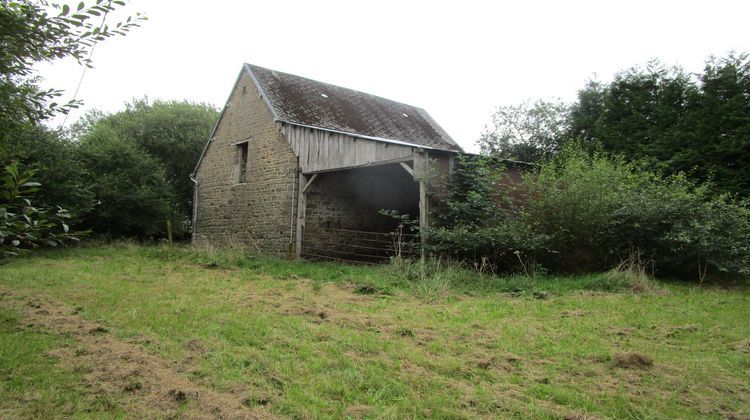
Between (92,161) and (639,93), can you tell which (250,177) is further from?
(639,93)

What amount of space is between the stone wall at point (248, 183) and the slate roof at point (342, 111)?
0.59 m

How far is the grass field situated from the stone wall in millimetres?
6029

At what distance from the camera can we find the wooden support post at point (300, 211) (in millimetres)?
12586

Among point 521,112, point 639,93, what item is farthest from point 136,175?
point 521,112

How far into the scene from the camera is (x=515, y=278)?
7.95 meters

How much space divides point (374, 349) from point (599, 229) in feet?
21.4

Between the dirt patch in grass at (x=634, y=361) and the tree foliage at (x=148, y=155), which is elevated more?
the tree foliage at (x=148, y=155)

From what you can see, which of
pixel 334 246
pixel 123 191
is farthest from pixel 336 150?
pixel 123 191

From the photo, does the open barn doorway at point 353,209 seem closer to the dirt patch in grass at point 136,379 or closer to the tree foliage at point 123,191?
the tree foliage at point 123,191

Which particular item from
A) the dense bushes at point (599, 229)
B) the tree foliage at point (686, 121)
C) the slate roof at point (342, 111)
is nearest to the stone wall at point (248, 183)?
the slate roof at point (342, 111)

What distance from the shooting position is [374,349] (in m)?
4.05

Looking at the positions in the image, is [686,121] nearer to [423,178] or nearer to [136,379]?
[423,178]

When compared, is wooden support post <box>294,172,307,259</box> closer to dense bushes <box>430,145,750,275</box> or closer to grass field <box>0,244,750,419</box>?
dense bushes <box>430,145,750,275</box>

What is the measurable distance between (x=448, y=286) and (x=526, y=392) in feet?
13.8
